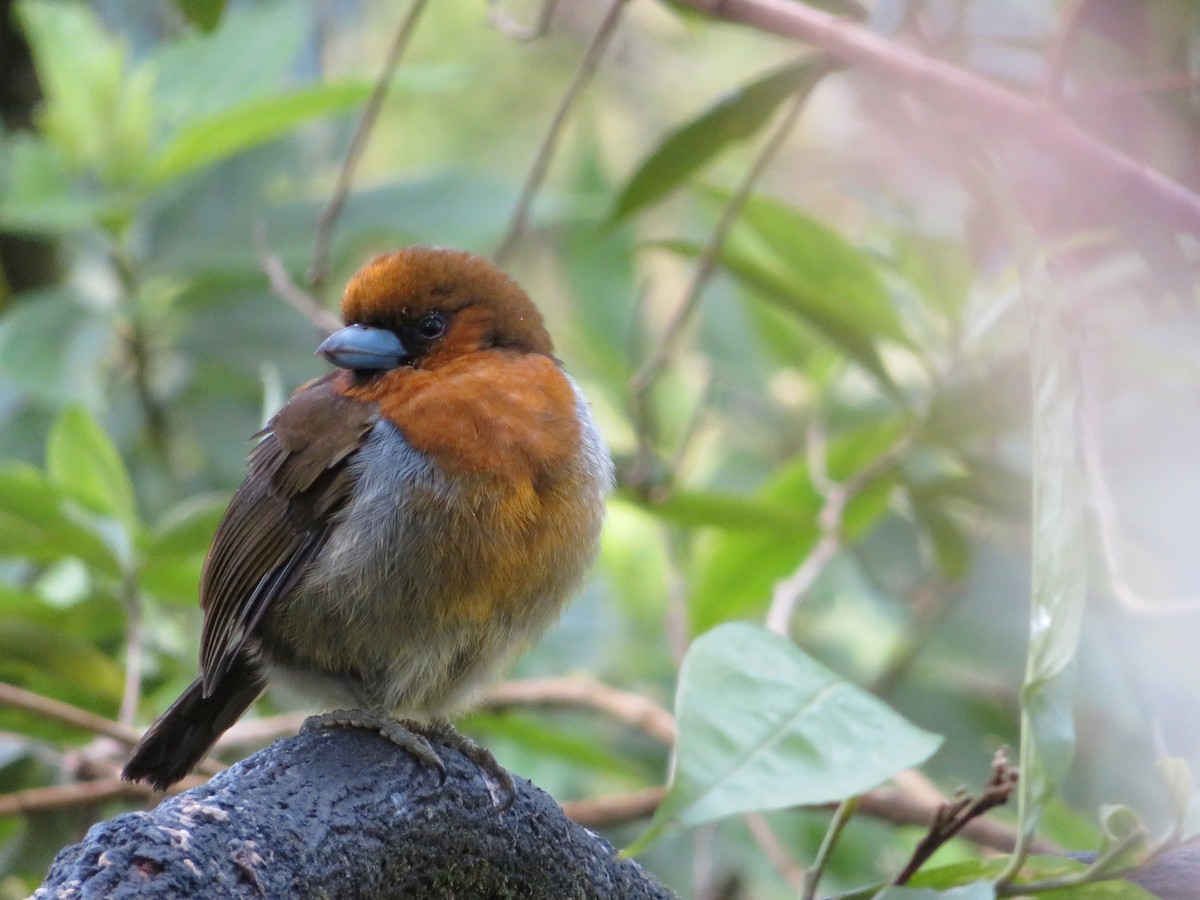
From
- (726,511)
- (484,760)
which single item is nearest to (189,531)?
(726,511)

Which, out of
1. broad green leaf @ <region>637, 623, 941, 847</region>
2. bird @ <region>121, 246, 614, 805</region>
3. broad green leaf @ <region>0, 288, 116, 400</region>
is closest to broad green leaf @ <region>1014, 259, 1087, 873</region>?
broad green leaf @ <region>637, 623, 941, 847</region>

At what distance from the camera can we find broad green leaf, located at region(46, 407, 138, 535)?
9.87 ft

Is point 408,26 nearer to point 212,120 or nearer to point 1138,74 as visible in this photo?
point 212,120

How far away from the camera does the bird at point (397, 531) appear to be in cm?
221

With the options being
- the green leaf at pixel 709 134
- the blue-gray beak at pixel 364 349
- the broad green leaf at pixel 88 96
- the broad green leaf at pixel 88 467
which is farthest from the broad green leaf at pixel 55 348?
the green leaf at pixel 709 134

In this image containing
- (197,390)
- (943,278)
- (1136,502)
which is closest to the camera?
(1136,502)

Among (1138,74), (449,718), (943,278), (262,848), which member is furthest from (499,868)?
(943,278)

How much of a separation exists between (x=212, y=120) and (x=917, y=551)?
7.06ft

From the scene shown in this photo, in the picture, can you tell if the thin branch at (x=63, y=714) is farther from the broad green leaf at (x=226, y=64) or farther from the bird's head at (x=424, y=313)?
the broad green leaf at (x=226, y=64)

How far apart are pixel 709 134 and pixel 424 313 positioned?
0.77 m

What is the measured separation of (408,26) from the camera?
2760mm

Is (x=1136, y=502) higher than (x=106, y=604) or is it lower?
higher

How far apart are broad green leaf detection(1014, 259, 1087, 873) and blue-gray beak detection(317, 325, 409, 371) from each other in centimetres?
123

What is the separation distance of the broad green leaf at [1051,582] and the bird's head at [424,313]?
1218 millimetres
